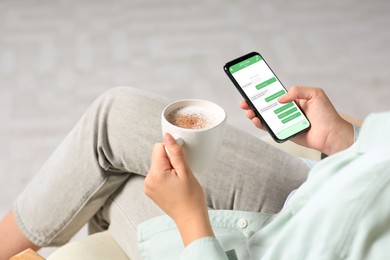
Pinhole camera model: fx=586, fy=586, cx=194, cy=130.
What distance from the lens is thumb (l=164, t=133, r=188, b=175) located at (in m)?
0.75

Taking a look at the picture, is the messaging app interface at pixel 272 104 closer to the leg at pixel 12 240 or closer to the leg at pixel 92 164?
the leg at pixel 92 164

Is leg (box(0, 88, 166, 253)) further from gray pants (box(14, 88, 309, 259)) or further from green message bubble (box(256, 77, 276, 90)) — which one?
green message bubble (box(256, 77, 276, 90))

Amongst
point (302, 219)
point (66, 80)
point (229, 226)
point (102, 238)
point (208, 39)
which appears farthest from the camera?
point (208, 39)

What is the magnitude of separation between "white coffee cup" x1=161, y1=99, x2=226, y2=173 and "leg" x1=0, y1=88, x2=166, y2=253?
0.16 m

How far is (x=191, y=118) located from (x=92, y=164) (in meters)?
0.25

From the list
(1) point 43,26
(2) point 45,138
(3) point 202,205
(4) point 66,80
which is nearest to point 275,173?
(3) point 202,205

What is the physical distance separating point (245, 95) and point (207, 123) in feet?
0.57

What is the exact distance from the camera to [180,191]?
2.47 feet

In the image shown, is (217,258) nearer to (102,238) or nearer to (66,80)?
(102,238)

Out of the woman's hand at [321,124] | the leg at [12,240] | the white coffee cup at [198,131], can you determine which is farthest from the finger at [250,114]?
the leg at [12,240]

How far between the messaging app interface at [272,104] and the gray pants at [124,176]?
Answer: 0.20ft

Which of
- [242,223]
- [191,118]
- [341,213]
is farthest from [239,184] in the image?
[341,213]

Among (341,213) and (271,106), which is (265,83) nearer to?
(271,106)

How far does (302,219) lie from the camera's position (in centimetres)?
66
